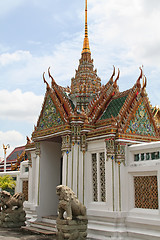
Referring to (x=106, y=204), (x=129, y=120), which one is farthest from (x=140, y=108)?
(x=106, y=204)

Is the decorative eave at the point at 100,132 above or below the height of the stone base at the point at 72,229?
above

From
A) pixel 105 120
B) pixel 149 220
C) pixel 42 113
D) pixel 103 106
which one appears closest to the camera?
pixel 149 220

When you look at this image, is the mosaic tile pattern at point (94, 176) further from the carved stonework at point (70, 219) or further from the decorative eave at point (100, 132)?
the carved stonework at point (70, 219)

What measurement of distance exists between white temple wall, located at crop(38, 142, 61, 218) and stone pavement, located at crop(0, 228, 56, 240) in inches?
43.4

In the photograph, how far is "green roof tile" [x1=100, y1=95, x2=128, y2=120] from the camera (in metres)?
10.2

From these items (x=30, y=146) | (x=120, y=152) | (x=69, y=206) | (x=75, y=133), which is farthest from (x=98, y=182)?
(x=30, y=146)

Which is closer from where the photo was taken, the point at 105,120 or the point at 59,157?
the point at 105,120

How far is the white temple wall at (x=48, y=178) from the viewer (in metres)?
11.6

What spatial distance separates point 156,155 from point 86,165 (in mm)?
2549

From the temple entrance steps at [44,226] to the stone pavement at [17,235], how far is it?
146 millimetres

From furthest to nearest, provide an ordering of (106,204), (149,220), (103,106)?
(103,106) → (106,204) → (149,220)

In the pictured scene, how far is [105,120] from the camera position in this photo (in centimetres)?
984

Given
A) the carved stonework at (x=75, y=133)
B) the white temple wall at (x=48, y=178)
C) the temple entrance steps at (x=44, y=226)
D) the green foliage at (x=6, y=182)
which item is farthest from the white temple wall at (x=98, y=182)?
the green foliage at (x=6, y=182)

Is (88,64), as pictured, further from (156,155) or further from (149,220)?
(149,220)
